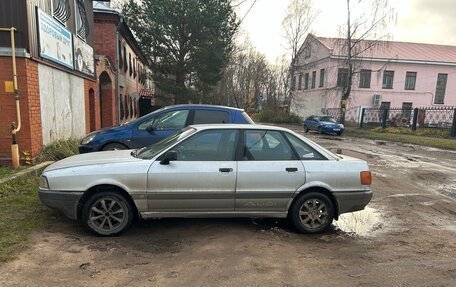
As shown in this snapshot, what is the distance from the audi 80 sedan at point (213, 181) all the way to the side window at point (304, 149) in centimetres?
1

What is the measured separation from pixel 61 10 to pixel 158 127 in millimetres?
5128

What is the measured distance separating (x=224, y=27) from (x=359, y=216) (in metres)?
22.2

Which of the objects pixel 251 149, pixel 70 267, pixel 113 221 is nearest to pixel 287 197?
pixel 251 149

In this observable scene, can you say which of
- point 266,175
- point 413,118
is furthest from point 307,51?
point 266,175

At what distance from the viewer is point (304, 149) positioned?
17.0 ft

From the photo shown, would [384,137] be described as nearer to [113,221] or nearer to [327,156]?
[327,156]

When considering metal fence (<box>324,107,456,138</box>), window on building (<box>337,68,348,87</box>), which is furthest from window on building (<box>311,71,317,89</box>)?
metal fence (<box>324,107,456,138</box>)

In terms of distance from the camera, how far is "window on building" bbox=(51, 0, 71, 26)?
965 cm

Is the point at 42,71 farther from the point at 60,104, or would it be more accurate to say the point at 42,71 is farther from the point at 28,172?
the point at 28,172

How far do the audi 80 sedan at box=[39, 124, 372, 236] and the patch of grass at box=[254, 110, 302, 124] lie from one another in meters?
37.7

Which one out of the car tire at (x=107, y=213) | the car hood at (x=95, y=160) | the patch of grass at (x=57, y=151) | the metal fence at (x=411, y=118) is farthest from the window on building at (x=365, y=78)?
the car tire at (x=107, y=213)

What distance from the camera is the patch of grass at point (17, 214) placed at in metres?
4.25

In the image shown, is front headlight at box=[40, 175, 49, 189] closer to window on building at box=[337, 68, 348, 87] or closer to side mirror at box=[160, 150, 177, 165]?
side mirror at box=[160, 150, 177, 165]

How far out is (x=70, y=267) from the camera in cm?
381
